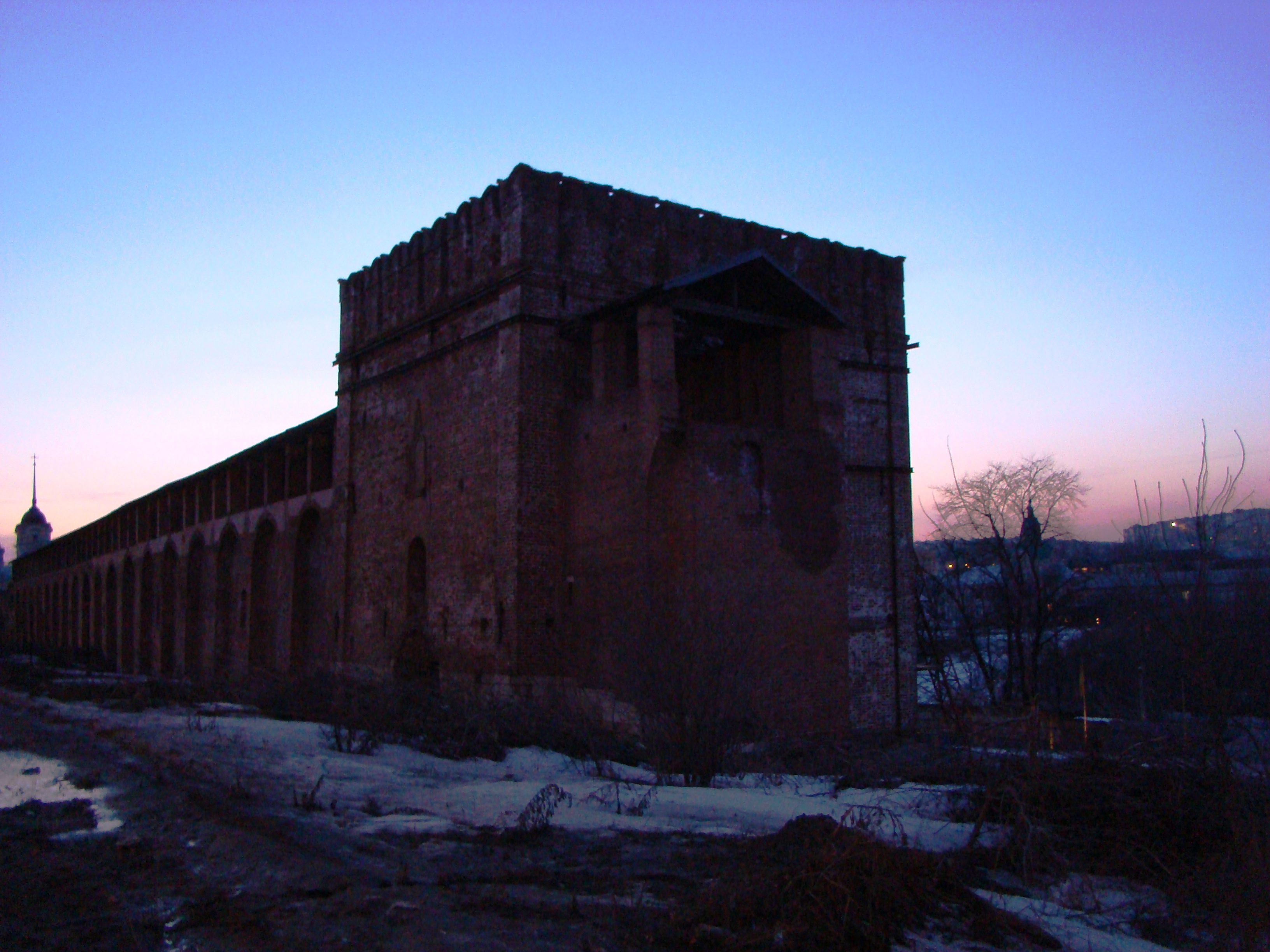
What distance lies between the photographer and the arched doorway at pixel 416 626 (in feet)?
64.4

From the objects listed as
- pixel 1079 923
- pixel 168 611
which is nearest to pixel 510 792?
pixel 1079 923

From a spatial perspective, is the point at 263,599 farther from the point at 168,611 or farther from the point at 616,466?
the point at 616,466

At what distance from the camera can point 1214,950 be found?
5.22m

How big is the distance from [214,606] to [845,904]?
3130 cm

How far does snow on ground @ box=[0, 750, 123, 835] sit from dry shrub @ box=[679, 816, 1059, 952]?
485 cm

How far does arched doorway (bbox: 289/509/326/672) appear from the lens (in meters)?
25.6

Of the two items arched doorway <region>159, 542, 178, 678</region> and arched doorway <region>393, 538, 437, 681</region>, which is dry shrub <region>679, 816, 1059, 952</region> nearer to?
arched doorway <region>393, 538, 437, 681</region>

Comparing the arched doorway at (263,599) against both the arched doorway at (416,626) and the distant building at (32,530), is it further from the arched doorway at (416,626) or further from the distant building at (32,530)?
the distant building at (32,530)

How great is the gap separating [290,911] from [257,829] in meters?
1.87

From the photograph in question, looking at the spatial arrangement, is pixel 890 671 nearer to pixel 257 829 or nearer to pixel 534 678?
pixel 534 678

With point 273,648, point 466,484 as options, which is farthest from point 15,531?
point 466,484

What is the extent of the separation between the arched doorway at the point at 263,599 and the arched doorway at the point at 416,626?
9835mm

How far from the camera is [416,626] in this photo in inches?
782

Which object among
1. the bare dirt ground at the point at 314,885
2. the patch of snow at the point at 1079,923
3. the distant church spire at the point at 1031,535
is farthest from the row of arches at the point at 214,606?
the distant church spire at the point at 1031,535
